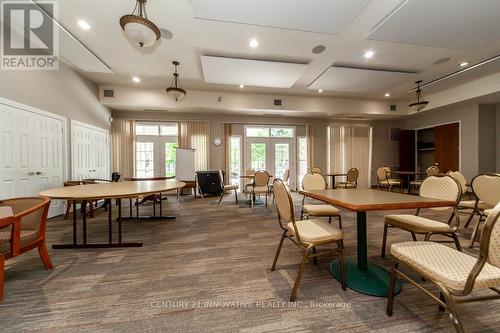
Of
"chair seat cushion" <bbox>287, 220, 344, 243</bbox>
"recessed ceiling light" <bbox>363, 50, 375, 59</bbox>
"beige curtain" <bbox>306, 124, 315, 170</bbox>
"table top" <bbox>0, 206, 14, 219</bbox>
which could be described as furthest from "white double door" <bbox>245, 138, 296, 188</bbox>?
"table top" <bbox>0, 206, 14, 219</bbox>

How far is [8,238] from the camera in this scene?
1798mm

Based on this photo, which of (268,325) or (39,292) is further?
(39,292)

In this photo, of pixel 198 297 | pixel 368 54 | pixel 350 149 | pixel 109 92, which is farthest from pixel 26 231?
pixel 350 149

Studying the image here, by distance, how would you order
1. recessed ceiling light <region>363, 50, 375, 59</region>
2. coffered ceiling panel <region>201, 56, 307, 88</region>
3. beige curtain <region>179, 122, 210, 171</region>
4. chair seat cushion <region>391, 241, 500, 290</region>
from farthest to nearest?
beige curtain <region>179, 122, 210, 171</region> → coffered ceiling panel <region>201, 56, 307, 88</region> → recessed ceiling light <region>363, 50, 375, 59</region> → chair seat cushion <region>391, 241, 500, 290</region>

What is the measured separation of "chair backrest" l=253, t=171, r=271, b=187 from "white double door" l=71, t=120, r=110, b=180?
12.9ft

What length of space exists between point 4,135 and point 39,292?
2704 mm

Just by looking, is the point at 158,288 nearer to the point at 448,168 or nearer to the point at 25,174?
the point at 25,174

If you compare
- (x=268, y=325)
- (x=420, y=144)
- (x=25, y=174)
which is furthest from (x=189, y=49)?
(x=420, y=144)

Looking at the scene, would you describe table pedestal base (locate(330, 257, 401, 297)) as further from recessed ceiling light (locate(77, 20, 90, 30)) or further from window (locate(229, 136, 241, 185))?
window (locate(229, 136, 241, 185))

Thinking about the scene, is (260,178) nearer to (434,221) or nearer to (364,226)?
(364,226)

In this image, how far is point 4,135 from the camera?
3.00 metres

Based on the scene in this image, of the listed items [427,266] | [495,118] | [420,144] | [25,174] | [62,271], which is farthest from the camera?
[420,144]

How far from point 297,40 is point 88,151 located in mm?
5244

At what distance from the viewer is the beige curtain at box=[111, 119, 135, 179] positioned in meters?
6.37
